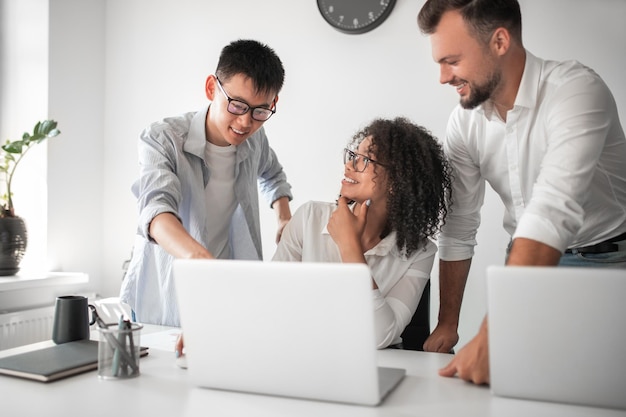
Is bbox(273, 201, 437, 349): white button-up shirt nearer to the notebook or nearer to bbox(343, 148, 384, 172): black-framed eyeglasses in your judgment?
bbox(343, 148, 384, 172): black-framed eyeglasses

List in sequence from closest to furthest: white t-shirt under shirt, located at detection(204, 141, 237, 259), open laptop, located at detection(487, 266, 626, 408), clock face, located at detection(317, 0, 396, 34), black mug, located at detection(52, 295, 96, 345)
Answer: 1. open laptop, located at detection(487, 266, 626, 408)
2. black mug, located at detection(52, 295, 96, 345)
3. white t-shirt under shirt, located at detection(204, 141, 237, 259)
4. clock face, located at detection(317, 0, 396, 34)

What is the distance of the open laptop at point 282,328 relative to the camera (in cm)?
96

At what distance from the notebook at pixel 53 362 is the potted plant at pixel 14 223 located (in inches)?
74.7

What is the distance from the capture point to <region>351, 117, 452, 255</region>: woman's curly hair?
6.19ft

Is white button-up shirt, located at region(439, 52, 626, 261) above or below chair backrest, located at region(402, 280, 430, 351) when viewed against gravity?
above

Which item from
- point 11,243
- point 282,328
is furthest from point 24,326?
point 282,328

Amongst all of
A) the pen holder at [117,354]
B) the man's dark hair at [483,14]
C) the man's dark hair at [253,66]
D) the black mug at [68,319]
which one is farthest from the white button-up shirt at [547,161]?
the black mug at [68,319]

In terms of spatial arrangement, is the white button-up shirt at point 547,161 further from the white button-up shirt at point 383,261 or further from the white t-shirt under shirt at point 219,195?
the white t-shirt under shirt at point 219,195

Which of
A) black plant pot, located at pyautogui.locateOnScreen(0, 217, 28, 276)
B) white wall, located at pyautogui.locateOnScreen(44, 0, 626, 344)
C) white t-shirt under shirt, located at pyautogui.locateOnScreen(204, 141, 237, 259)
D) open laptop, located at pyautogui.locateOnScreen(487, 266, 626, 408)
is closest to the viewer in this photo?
open laptop, located at pyautogui.locateOnScreen(487, 266, 626, 408)

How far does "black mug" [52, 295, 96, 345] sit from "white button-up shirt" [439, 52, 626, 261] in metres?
1.07

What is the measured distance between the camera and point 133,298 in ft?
6.87

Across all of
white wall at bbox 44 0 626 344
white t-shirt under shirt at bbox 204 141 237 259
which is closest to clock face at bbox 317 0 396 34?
white wall at bbox 44 0 626 344

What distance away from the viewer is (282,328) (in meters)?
1.01

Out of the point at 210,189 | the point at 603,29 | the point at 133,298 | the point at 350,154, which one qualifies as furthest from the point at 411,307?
the point at 603,29
